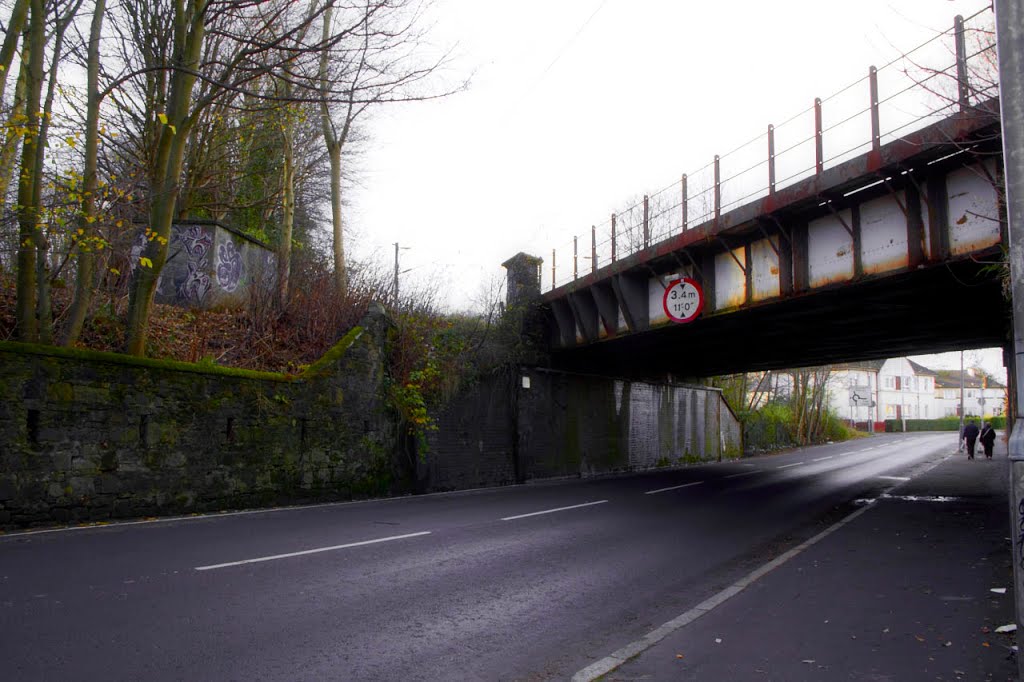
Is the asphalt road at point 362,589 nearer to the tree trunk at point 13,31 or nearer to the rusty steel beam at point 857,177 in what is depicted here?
the rusty steel beam at point 857,177

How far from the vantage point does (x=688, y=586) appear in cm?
698

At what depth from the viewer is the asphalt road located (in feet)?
14.9

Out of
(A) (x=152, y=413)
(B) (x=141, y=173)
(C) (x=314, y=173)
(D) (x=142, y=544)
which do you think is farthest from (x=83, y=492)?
(C) (x=314, y=173)

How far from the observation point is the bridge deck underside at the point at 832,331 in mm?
12828

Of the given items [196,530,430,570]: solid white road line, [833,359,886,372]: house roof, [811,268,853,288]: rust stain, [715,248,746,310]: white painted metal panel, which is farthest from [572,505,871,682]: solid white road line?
[833,359,886,372]: house roof

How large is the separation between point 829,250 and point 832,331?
6897 mm

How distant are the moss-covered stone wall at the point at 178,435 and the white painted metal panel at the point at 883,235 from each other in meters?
10.5

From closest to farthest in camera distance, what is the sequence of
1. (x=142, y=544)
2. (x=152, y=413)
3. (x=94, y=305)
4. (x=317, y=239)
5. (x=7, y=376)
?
1. (x=142, y=544)
2. (x=7, y=376)
3. (x=152, y=413)
4. (x=94, y=305)
5. (x=317, y=239)

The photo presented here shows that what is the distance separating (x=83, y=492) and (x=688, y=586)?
8933 millimetres

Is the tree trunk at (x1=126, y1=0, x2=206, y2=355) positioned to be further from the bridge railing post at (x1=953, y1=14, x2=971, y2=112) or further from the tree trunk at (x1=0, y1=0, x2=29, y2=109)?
the bridge railing post at (x1=953, y1=14, x2=971, y2=112)

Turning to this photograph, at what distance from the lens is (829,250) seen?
41.8 feet

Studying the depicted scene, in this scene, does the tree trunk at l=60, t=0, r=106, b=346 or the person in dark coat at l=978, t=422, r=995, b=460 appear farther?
the person in dark coat at l=978, t=422, r=995, b=460

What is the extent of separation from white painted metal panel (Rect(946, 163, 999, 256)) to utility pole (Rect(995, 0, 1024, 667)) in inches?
279

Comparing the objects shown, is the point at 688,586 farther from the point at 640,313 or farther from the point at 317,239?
the point at 317,239
